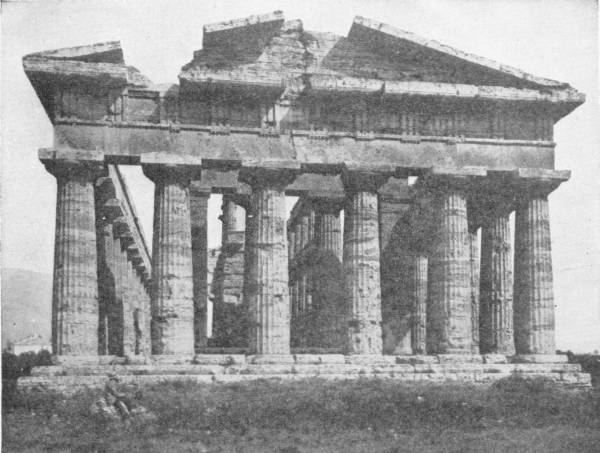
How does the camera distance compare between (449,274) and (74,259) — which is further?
(449,274)

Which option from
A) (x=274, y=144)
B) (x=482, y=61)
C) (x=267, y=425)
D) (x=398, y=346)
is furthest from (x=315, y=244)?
(x=267, y=425)

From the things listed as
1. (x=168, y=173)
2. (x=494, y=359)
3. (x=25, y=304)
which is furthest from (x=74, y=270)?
(x=25, y=304)

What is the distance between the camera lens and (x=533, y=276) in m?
28.3

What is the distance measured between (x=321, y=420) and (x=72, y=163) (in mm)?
10879

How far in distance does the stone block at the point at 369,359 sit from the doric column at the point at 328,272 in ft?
22.0

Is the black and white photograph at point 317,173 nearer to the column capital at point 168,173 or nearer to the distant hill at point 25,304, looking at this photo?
the column capital at point 168,173

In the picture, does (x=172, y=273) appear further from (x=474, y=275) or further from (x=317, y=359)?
(x=474, y=275)

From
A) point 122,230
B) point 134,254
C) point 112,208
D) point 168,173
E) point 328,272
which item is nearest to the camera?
point 168,173

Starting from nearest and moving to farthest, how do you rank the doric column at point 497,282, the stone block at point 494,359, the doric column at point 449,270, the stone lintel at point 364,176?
the stone block at point 494,359, the stone lintel at point 364,176, the doric column at point 449,270, the doric column at point 497,282

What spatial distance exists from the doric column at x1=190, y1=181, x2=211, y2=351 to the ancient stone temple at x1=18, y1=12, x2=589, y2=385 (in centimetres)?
93

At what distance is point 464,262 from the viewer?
27.9 meters

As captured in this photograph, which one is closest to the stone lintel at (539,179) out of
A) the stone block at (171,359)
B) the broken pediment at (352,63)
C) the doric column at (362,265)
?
the broken pediment at (352,63)

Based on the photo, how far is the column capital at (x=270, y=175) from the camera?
2698 cm

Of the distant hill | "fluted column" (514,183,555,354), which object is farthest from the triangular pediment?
the distant hill
